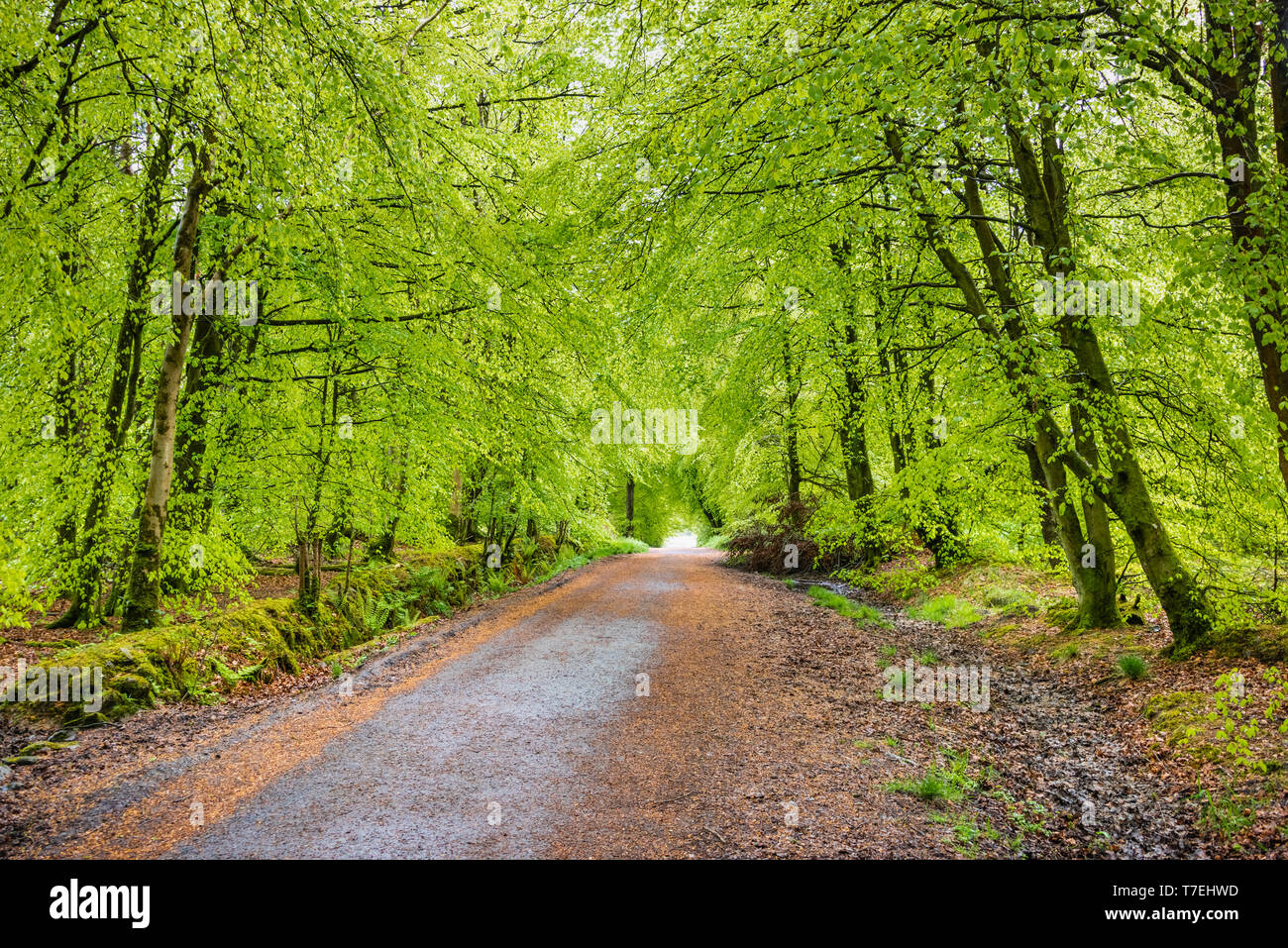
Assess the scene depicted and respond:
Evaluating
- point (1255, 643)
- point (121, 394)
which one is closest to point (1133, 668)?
point (1255, 643)

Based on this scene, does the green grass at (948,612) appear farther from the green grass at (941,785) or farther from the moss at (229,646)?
the moss at (229,646)

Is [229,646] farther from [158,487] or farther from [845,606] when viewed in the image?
[845,606]

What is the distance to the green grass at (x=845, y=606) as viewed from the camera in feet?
40.3

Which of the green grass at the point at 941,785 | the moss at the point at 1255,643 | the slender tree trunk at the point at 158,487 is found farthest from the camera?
the slender tree trunk at the point at 158,487

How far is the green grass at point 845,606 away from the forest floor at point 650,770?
3.17 metres

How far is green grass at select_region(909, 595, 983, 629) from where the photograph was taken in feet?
37.7

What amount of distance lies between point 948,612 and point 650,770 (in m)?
8.82

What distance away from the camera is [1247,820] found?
4.39 metres

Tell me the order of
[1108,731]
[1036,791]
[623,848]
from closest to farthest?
[623,848] → [1036,791] → [1108,731]

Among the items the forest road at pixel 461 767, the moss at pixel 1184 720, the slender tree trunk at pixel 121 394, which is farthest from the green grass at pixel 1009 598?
the slender tree trunk at pixel 121 394

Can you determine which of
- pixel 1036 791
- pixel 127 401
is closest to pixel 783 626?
pixel 1036 791

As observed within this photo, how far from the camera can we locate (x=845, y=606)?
13.4m
